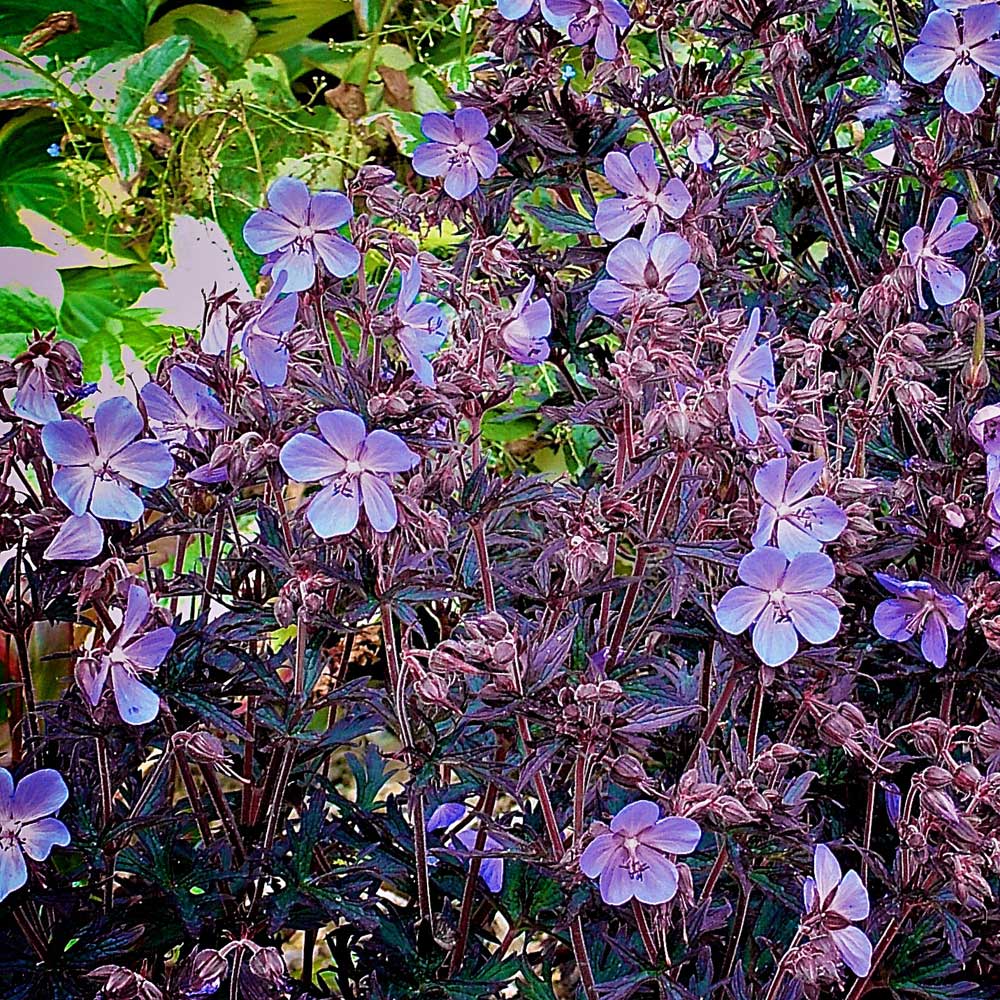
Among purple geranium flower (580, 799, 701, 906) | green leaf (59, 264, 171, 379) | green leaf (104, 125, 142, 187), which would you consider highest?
purple geranium flower (580, 799, 701, 906)

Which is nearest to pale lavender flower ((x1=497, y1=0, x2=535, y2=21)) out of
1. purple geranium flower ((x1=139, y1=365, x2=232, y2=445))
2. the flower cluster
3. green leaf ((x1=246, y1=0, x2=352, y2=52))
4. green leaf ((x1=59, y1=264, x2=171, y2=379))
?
the flower cluster

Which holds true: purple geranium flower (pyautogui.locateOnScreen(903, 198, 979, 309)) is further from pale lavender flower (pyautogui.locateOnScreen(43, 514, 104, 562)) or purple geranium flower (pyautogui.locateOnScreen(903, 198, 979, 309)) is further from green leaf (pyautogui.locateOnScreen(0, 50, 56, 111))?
green leaf (pyautogui.locateOnScreen(0, 50, 56, 111))

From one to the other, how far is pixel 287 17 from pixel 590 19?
4.81 ft

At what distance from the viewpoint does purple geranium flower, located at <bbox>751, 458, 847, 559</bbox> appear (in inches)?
26.5

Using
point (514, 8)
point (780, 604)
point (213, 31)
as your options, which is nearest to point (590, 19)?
point (514, 8)

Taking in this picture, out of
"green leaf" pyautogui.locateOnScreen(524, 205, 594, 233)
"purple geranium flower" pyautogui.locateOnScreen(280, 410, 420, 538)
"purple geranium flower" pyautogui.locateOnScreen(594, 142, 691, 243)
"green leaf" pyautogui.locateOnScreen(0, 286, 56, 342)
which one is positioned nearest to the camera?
"purple geranium flower" pyautogui.locateOnScreen(280, 410, 420, 538)

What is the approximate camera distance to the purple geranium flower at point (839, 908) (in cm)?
65

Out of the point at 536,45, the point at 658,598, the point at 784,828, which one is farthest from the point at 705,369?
the point at 536,45

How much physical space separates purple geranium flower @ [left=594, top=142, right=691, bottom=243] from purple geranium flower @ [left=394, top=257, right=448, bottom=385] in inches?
7.4

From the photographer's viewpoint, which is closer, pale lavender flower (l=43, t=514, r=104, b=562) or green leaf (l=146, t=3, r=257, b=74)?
pale lavender flower (l=43, t=514, r=104, b=562)

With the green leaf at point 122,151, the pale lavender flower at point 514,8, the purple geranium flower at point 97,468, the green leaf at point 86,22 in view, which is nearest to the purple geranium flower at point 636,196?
the pale lavender flower at point 514,8

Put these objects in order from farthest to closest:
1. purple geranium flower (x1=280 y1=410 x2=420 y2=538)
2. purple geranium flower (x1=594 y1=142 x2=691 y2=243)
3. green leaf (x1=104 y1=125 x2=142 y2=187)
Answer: green leaf (x1=104 y1=125 x2=142 y2=187)
purple geranium flower (x1=594 y1=142 x2=691 y2=243)
purple geranium flower (x1=280 y1=410 x2=420 y2=538)

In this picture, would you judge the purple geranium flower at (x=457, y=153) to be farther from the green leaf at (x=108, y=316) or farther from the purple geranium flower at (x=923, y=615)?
the green leaf at (x=108, y=316)

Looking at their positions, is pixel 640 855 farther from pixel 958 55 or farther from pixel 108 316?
pixel 108 316
